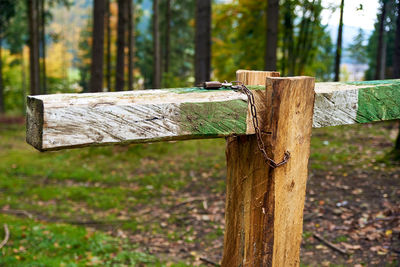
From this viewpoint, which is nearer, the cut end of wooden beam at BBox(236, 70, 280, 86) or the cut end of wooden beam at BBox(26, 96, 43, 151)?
the cut end of wooden beam at BBox(26, 96, 43, 151)

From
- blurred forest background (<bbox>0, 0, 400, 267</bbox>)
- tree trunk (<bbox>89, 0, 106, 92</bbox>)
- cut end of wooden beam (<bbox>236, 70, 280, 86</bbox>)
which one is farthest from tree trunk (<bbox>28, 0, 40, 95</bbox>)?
cut end of wooden beam (<bbox>236, 70, 280, 86</bbox>)

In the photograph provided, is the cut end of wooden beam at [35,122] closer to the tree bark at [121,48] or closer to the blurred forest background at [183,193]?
the blurred forest background at [183,193]

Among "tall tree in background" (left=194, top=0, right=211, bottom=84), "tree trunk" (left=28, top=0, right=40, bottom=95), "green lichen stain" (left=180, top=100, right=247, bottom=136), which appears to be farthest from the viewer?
"tree trunk" (left=28, top=0, right=40, bottom=95)

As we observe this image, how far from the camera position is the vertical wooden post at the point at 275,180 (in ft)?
6.29

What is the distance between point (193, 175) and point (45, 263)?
13.8 feet

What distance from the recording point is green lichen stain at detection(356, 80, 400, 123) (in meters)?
2.16

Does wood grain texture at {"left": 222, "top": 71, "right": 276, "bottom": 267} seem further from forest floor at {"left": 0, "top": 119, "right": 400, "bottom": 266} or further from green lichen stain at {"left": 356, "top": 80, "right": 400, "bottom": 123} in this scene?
forest floor at {"left": 0, "top": 119, "right": 400, "bottom": 266}

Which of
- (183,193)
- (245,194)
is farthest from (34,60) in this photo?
(245,194)

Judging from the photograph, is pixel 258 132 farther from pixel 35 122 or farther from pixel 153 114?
pixel 35 122

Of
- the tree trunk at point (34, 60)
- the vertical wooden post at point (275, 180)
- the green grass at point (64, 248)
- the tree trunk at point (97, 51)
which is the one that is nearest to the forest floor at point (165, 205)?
the green grass at point (64, 248)

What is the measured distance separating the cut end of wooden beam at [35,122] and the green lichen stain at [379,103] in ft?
5.70

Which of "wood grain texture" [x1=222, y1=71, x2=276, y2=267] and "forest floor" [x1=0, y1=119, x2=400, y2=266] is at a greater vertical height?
"wood grain texture" [x1=222, y1=71, x2=276, y2=267]

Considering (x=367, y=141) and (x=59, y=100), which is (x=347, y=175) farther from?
(x=59, y=100)

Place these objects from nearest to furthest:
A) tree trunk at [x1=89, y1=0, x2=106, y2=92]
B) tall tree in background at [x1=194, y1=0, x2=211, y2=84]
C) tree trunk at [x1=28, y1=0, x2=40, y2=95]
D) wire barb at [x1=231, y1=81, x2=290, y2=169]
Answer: wire barb at [x1=231, y1=81, x2=290, y2=169] < tree trunk at [x1=89, y1=0, x2=106, y2=92] < tall tree in background at [x1=194, y1=0, x2=211, y2=84] < tree trunk at [x1=28, y1=0, x2=40, y2=95]
